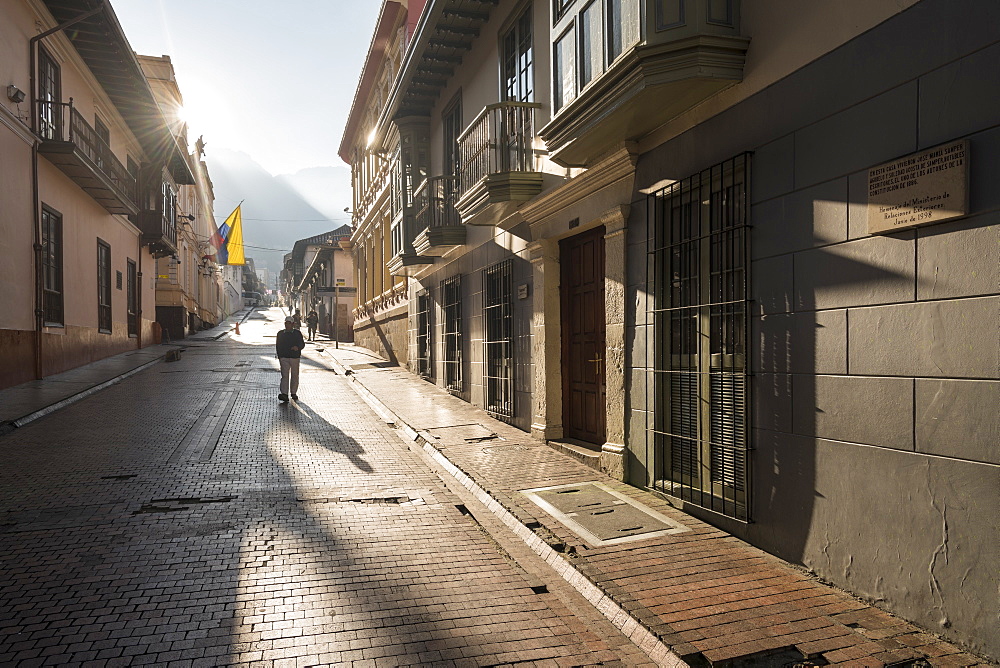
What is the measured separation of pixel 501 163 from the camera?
9.45 meters

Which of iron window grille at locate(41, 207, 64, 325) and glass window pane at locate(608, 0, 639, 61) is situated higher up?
glass window pane at locate(608, 0, 639, 61)

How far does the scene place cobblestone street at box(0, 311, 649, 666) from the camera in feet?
11.2

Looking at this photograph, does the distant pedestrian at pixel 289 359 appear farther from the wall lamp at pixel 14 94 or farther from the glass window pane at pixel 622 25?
the glass window pane at pixel 622 25

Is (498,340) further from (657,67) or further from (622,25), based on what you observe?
(657,67)

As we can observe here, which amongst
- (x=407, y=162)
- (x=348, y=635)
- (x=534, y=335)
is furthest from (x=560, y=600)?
(x=407, y=162)

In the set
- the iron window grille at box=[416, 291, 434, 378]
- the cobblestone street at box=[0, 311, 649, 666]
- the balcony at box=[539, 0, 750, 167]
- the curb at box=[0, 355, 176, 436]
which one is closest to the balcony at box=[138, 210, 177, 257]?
the curb at box=[0, 355, 176, 436]

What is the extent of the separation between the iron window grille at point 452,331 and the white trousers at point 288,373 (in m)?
3.07

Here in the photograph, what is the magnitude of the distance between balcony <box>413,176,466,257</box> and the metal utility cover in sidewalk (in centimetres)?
698

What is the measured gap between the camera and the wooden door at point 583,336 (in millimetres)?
7926

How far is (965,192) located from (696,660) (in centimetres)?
268

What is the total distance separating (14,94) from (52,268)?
3.90 metres

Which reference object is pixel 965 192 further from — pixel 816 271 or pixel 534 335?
pixel 534 335

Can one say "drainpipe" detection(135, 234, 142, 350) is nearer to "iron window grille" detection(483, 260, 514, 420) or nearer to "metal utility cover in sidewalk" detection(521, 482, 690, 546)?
"iron window grille" detection(483, 260, 514, 420)

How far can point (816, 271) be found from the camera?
4309 millimetres
